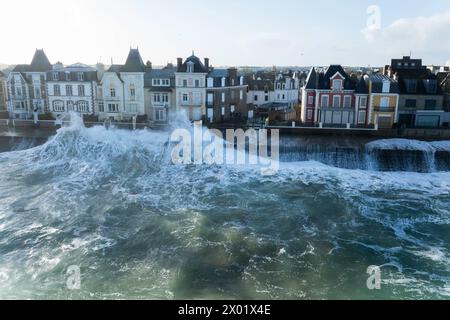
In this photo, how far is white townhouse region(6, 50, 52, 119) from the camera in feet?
178

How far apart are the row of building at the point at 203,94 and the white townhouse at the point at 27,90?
0.39ft

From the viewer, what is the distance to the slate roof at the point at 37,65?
5519 cm

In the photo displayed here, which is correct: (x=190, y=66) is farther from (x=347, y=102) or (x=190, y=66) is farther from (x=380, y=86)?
(x=380, y=86)

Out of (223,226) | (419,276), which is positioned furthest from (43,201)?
(419,276)

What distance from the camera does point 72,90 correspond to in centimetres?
5197

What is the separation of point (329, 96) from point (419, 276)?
31227 millimetres

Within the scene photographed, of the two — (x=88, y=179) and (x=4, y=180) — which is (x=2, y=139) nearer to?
(x=4, y=180)

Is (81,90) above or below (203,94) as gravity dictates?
above

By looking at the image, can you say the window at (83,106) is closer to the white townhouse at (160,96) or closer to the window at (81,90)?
the window at (81,90)

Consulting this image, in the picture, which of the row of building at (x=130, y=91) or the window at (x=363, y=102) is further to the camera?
the row of building at (x=130, y=91)

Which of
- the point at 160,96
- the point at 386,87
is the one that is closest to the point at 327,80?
the point at 386,87

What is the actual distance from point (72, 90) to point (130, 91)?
7925 millimetres

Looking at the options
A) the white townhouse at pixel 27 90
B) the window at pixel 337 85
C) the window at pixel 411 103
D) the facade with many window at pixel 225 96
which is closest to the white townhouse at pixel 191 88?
the facade with many window at pixel 225 96

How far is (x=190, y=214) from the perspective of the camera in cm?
2441
